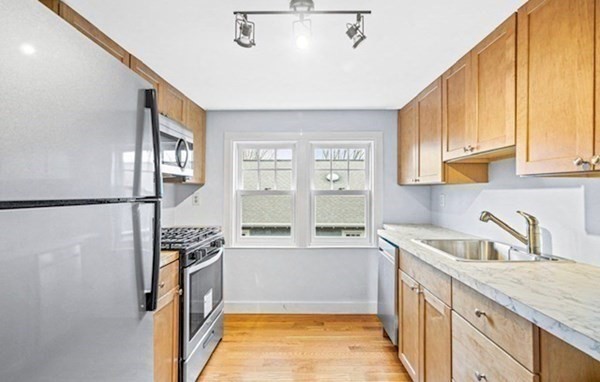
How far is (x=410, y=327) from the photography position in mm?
2275

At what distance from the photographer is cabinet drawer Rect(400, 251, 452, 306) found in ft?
5.61

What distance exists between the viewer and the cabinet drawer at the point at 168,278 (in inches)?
71.5

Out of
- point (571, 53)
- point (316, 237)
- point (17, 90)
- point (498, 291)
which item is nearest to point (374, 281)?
point (316, 237)

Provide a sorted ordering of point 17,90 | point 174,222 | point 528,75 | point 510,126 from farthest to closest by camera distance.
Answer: point 174,222 < point 510,126 < point 528,75 < point 17,90

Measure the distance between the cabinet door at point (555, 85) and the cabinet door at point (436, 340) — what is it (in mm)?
817

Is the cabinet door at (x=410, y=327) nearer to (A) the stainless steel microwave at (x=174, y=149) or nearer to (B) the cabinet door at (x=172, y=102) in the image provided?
(A) the stainless steel microwave at (x=174, y=149)

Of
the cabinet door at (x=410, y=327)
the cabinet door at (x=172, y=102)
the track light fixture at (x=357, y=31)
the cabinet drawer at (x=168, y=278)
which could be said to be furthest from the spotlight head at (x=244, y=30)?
the cabinet door at (x=410, y=327)

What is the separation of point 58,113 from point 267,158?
115 inches

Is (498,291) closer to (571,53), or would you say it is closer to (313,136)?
(571,53)

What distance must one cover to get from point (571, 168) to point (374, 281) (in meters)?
2.54

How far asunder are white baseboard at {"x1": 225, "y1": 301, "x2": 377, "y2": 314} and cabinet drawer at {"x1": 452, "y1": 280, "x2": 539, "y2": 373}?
82.1 inches

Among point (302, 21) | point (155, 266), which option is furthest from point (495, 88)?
point (155, 266)

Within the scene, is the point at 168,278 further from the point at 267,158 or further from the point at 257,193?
the point at 267,158

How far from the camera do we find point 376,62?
2.31 m
